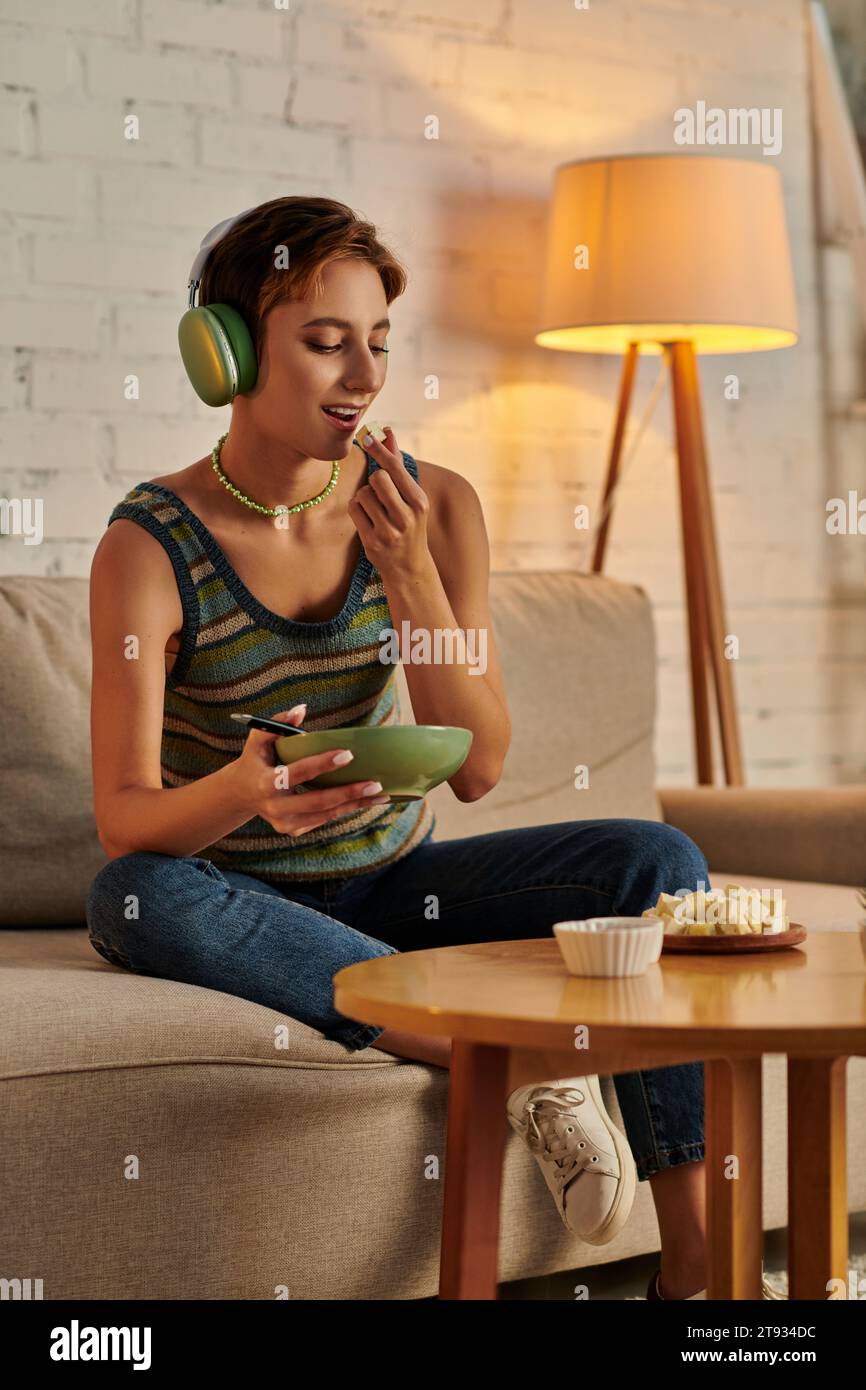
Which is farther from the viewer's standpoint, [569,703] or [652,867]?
[569,703]

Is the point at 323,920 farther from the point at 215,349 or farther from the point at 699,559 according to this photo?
the point at 699,559

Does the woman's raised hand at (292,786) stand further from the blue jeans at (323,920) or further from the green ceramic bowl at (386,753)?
the blue jeans at (323,920)

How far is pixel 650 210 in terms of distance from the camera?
2.64 m

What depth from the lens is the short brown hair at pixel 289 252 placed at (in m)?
1.62

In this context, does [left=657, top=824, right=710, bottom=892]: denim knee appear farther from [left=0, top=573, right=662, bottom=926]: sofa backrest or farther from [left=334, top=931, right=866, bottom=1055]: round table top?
[left=0, top=573, right=662, bottom=926]: sofa backrest

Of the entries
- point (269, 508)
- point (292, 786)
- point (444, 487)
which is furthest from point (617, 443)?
point (292, 786)

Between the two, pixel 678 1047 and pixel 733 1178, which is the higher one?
pixel 678 1047

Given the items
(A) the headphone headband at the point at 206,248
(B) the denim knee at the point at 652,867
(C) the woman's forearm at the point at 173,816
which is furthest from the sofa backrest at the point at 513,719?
(B) the denim knee at the point at 652,867

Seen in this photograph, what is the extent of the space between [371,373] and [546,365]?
1.39 meters

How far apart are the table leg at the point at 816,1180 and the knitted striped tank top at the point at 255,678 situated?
0.66 meters

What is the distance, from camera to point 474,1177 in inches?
46.9

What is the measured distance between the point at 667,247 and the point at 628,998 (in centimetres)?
180
